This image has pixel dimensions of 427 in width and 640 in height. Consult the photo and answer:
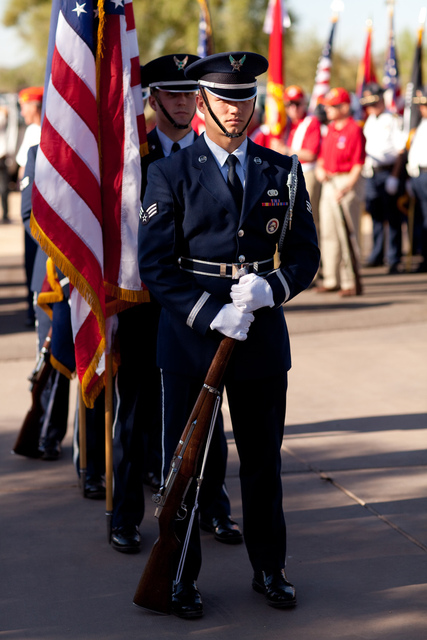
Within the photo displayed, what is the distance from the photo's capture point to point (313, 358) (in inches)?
303

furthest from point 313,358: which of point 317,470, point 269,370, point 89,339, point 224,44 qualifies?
point 224,44

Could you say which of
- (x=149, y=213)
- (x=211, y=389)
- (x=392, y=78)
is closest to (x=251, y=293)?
(x=211, y=389)

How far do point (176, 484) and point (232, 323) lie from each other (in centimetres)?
62

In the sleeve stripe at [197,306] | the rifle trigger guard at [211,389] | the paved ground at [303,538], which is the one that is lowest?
the paved ground at [303,538]

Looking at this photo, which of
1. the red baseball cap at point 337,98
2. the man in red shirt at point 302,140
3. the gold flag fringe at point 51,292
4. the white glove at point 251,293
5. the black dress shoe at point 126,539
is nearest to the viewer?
the white glove at point 251,293

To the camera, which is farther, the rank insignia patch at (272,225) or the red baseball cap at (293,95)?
the red baseball cap at (293,95)

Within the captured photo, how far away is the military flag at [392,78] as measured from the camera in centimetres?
1622

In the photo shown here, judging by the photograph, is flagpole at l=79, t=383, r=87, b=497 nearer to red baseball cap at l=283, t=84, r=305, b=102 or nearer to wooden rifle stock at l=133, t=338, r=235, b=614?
wooden rifle stock at l=133, t=338, r=235, b=614

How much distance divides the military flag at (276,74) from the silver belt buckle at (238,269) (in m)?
8.24

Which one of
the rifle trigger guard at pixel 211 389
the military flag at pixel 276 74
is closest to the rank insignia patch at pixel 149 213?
the rifle trigger guard at pixel 211 389

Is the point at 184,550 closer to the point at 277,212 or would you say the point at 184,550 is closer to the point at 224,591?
the point at 224,591

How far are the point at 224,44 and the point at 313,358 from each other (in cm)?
2699

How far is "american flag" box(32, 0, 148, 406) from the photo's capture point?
4109 mm

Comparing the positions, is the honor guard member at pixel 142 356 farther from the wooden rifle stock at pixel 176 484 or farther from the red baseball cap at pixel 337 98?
the red baseball cap at pixel 337 98
